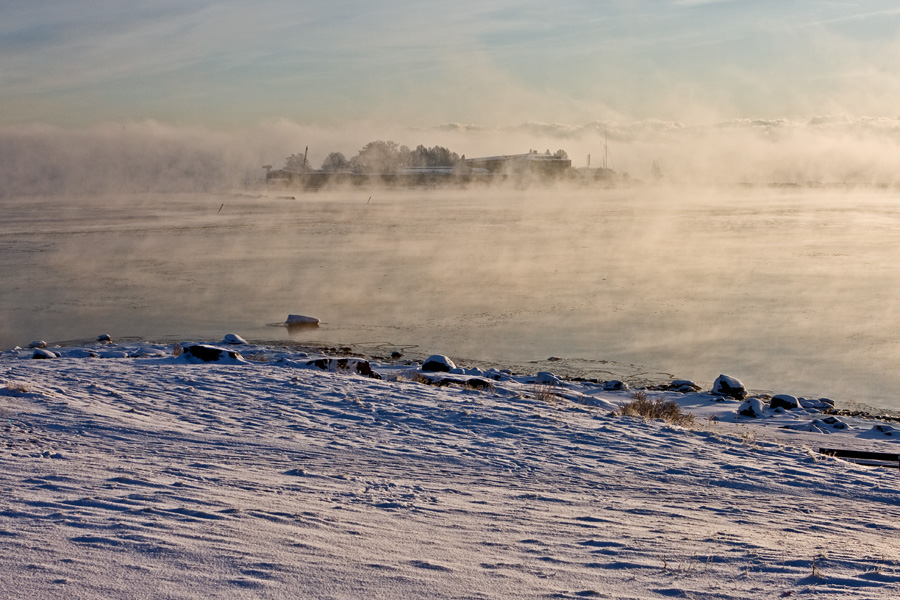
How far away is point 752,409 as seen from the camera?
36.9ft

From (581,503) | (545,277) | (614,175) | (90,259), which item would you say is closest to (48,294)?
(90,259)

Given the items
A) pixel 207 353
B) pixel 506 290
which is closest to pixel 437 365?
pixel 207 353

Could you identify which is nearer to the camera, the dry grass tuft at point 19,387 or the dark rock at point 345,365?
the dry grass tuft at point 19,387

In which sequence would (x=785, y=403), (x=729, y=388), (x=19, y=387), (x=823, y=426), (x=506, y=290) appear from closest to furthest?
(x=19, y=387) → (x=823, y=426) → (x=785, y=403) → (x=729, y=388) → (x=506, y=290)

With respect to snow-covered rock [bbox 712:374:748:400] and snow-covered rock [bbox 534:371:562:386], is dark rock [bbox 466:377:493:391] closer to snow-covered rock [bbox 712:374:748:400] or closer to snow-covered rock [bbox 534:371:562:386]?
snow-covered rock [bbox 534:371:562:386]

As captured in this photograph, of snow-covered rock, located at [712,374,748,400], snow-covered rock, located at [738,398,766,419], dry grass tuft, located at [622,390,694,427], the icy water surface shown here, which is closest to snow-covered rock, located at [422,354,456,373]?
the icy water surface

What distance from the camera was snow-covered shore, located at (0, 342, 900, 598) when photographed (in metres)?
4.37

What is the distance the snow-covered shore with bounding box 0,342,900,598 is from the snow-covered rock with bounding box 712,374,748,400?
1572 mm

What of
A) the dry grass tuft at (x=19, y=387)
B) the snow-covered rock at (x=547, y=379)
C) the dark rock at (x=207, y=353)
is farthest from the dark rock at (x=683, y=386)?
the dry grass tuft at (x=19, y=387)

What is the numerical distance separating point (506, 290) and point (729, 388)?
11.4 m

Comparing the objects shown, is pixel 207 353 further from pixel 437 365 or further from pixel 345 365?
pixel 437 365

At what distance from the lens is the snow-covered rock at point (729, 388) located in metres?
12.4

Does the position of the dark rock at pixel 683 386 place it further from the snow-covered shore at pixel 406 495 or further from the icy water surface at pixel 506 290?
the snow-covered shore at pixel 406 495

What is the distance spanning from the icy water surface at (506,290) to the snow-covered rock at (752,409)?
85.0 inches
